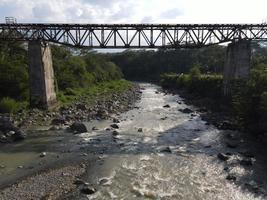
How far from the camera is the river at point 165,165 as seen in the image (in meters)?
21.5

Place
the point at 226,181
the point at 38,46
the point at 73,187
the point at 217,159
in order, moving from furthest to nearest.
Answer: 1. the point at 38,46
2. the point at 217,159
3. the point at 226,181
4. the point at 73,187

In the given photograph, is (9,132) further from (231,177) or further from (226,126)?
(226,126)

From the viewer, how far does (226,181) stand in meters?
23.5

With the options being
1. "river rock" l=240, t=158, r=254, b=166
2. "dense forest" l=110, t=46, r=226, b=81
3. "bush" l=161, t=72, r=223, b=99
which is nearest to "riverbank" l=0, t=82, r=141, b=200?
"river rock" l=240, t=158, r=254, b=166

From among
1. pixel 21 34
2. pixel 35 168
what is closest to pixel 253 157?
pixel 35 168

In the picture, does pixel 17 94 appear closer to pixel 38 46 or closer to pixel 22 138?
pixel 38 46

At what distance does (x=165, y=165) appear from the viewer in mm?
26594

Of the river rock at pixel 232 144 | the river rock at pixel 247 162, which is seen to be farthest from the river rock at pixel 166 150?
the river rock at pixel 247 162

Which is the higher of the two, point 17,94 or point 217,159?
point 17,94

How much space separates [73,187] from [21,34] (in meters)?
30.7

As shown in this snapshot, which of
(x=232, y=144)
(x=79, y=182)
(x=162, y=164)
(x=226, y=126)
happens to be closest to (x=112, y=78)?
(x=226, y=126)

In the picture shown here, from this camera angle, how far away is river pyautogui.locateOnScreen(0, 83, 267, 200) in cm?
2155

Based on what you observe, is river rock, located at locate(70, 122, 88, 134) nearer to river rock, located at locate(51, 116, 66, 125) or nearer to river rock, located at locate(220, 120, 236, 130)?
river rock, located at locate(51, 116, 66, 125)

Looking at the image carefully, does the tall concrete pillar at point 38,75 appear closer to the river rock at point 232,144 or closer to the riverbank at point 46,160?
the riverbank at point 46,160
